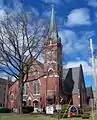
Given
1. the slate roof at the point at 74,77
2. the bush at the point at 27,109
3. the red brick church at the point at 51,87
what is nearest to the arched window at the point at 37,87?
the red brick church at the point at 51,87

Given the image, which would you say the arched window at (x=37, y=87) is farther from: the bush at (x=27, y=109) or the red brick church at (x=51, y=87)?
the bush at (x=27, y=109)

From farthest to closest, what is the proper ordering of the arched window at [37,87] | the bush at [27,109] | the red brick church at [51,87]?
the arched window at [37,87]
the red brick church at [51,87]
the bush at [27,109]

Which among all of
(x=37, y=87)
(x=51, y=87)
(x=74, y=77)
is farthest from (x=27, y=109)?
(x=74, y=77)

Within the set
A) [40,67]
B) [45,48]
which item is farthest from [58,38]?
[45,48]

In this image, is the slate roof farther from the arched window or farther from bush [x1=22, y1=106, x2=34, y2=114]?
bush [x1=22, y1=106, x2=34, y2=114]

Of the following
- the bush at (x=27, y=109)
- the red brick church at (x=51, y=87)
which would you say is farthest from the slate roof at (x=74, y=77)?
the bush at (x=27, y=109)

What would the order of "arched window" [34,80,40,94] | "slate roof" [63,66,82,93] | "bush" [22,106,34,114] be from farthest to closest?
"slate roof" [63,66,82,93], "arched window" [34,80,40,94], "bush" [22,106,34,114]

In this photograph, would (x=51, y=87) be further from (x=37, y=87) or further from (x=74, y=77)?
(x=74, y=77)

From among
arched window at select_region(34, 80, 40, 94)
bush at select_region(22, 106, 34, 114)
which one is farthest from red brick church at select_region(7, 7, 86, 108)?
bush at select_region(22, 106, 34, 114)

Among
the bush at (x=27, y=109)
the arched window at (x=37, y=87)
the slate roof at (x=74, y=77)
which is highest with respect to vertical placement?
the slate roof at (x=74, y=77)

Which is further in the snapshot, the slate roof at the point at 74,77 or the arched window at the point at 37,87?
the slate roof at the point at 74,77

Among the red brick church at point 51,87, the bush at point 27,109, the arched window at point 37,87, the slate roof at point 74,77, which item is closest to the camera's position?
the bush at point 27,109

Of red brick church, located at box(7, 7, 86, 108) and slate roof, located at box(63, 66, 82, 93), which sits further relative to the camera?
slate roof, located at box(63, 66, 82, 93)

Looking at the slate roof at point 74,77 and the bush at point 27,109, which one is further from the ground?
the slate roof at point 74,77
